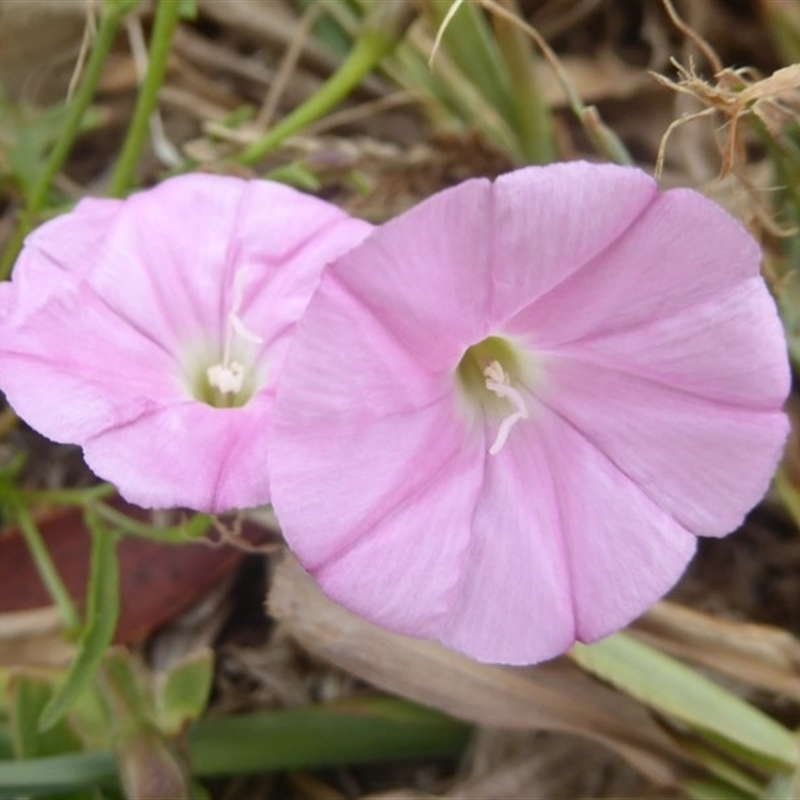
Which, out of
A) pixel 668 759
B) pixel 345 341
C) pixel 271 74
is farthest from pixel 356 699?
pixel 271 74

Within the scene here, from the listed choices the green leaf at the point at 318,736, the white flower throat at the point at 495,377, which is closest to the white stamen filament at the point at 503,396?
the white flower throat at the point at 495,377

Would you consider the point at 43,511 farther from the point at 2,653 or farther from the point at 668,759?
the point at 668,759

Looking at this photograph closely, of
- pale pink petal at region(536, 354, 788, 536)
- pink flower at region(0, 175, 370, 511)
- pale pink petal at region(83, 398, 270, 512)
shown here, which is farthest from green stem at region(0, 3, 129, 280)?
pale pink petal at region(536, 354, 788, 536)

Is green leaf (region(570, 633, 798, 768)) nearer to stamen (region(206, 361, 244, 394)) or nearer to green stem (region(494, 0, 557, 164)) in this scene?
stamen (region(206, 361, 244, 394))

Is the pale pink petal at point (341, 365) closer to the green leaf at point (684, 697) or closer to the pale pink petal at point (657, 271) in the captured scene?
the pale pink petal at point (657, 271)

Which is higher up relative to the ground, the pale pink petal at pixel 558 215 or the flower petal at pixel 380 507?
the pale pink petal at pixel 558 215

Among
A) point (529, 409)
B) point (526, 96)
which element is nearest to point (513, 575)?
point (529, 409)
